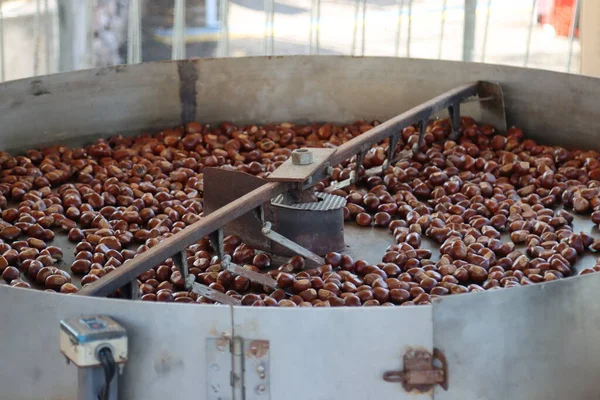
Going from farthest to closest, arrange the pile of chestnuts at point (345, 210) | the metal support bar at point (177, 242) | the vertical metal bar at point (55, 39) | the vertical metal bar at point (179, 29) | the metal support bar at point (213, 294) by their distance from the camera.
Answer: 1. the vertical metal bar at point (179, 29)
2. the vertical metal bar at point (55, 39)
3. the pile of chestnuts at point (345, 210)
4. the metal support bar at point (213, 294)
5. the metal support bar at point (177, 242)

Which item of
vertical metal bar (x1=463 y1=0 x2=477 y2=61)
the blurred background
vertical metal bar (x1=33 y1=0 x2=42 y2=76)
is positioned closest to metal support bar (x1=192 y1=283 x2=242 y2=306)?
the blurred background

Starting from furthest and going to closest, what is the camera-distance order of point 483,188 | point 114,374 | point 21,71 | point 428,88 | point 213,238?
point 21,71
point 428,88
point 483,188
point 213,238
point 114,374

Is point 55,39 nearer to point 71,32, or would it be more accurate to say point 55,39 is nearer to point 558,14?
point 71,32

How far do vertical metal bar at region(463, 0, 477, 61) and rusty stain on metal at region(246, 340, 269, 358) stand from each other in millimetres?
3226

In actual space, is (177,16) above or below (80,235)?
above

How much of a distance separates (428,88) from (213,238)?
138 centimetres

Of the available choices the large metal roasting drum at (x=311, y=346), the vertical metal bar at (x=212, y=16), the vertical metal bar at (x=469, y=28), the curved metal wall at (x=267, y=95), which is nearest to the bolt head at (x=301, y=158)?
the large metal roasting drum at (x=311, y=346)

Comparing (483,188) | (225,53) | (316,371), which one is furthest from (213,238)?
(225,53)

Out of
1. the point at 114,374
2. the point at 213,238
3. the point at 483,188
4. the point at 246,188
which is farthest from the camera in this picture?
the point at 483,188

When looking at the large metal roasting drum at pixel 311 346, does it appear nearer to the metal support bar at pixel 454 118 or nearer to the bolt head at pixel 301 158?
the bolt head at pixel 301 158

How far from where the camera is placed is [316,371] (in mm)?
1365

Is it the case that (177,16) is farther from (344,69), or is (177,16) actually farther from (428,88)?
(428,88)

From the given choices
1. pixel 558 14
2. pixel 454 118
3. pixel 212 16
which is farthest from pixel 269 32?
pixel 454 118

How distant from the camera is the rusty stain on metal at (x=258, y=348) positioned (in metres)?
1.36
